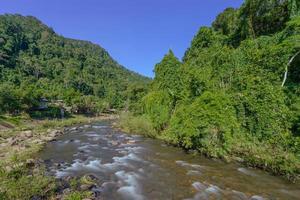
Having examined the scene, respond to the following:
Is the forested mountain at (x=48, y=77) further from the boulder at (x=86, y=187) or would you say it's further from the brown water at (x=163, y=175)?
the boulder at (x=86, y=187)

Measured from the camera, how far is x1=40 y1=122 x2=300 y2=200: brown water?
864 centimetres

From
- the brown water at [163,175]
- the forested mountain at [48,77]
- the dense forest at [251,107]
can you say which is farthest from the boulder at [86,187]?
the forested mountain at [48,77]

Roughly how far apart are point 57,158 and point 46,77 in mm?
80552

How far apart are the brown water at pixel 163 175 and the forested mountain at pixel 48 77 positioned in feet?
102

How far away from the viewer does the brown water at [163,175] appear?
8641 mm

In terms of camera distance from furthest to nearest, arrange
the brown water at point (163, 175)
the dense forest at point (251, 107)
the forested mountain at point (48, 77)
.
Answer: the forested mountain at point (48, 77) → the dense forest at point (251, 107) → the brown water at point (163, 175)

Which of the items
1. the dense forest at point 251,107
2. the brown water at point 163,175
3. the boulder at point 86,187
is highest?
the dense forest at point 251,107

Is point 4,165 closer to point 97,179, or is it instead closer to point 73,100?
point 97,179

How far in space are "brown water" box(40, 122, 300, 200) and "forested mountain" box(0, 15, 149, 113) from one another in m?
31.2

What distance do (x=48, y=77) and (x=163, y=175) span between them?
285ft

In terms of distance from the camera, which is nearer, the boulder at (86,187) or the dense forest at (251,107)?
the boulder at (86,187)

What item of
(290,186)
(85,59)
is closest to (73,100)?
(290,186)

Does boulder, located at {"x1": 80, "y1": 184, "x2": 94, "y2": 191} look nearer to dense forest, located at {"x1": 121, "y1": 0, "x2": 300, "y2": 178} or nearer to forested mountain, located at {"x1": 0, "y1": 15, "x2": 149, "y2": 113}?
dense forest, located at {"x1": 121, "y1": 0, "x2": 300, "y2": 178}

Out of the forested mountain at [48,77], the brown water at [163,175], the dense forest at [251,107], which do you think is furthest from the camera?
the forested mountain at [48,77]
